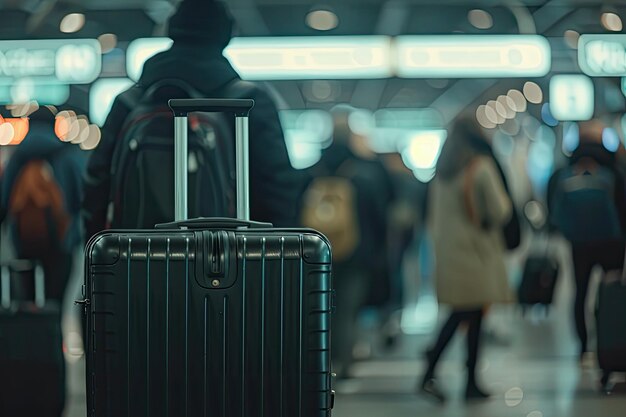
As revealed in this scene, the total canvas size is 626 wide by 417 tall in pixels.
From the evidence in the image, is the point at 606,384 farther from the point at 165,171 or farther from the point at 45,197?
the point at 45,197

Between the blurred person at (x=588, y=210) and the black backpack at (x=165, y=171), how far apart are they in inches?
48.3

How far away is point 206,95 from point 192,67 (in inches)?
4.4

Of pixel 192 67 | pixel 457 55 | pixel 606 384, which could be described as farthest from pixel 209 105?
pixel 606 384

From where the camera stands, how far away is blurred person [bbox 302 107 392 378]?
404cm

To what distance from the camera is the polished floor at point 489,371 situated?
4.10m

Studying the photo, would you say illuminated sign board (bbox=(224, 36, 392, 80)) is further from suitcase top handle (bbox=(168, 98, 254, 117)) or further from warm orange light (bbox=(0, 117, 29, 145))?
suitcase top handle (bbox=(168, 98, 254, 117))

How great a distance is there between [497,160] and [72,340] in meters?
1.63

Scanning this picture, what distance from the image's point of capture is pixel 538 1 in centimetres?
407

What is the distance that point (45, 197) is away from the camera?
4.00 metres

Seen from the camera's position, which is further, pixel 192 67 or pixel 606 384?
pixel 606 384

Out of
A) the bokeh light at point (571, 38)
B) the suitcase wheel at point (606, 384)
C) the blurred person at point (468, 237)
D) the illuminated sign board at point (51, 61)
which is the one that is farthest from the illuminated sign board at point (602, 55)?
the illuminated sign board at point (51, 61)

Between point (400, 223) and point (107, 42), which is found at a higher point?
point (107, 42)

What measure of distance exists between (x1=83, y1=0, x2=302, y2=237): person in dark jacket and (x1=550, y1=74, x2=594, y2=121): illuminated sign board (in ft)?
3.19

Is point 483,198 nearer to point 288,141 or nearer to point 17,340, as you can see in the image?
point 288,141
